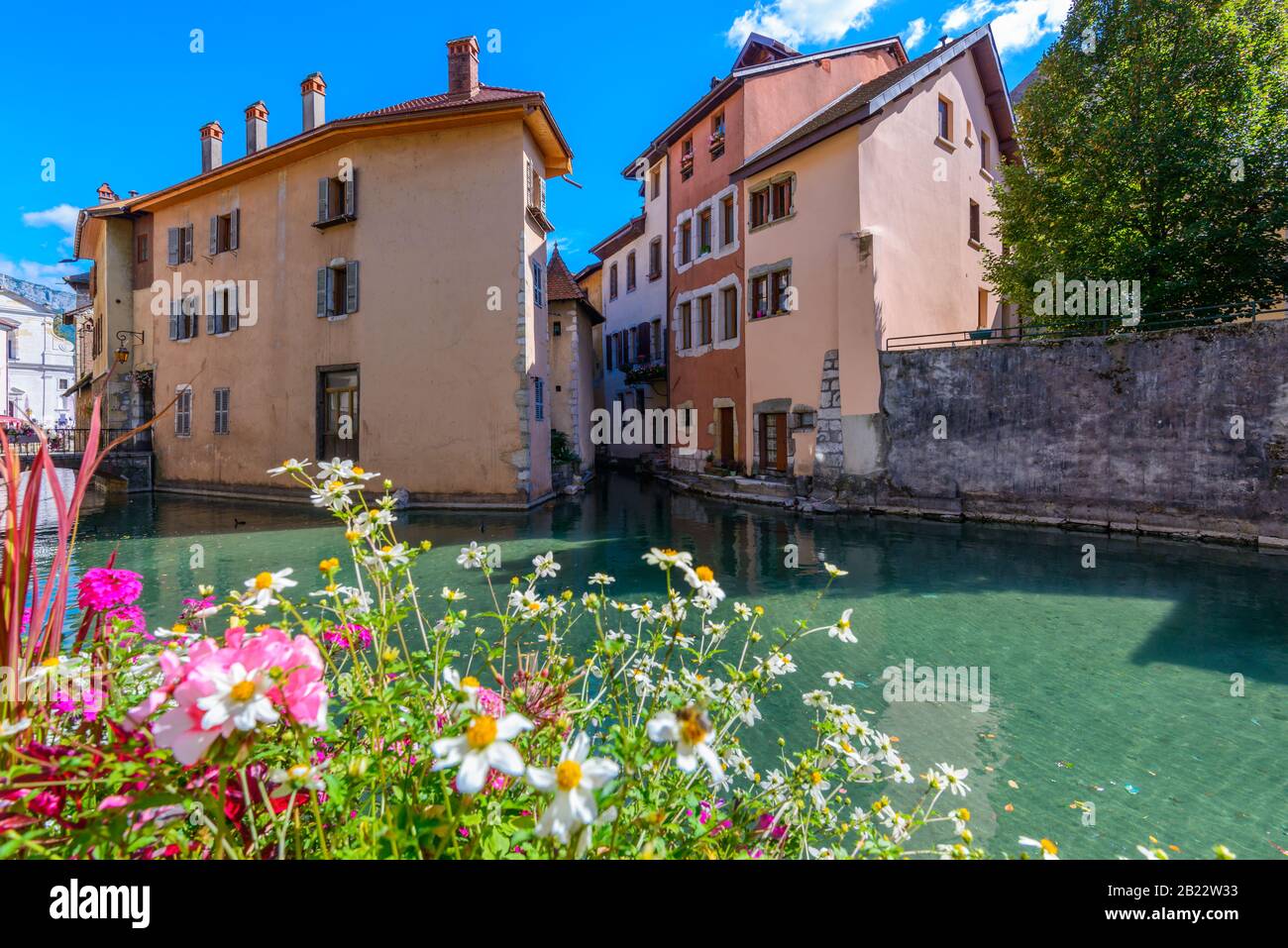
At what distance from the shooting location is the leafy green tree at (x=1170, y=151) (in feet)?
37.5

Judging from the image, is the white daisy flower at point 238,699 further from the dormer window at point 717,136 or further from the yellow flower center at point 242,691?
the dormer window at point 717,136

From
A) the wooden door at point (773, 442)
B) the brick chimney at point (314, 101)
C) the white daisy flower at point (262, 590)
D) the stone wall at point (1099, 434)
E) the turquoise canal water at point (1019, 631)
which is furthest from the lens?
the brick chimney at point (314, 101)

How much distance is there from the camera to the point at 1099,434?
457 inches

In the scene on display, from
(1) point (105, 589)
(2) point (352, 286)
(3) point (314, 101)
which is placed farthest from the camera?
(3) point (314, 101)

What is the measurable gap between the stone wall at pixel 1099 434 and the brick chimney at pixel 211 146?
2169 centimetres

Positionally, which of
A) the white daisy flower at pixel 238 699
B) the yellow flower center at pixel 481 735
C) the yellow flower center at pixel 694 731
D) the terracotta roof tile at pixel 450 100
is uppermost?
the terracotta roof tile at pixel 450 100

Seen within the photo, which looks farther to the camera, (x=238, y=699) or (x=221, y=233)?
(x=221, y=233)

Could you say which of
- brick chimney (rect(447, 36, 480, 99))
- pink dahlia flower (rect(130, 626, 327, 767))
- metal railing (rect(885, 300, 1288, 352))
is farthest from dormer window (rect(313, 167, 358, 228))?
pink dahlia flower (rect(130, 626, 327, 767))

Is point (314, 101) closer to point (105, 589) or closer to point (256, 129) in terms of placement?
point (256, 129)

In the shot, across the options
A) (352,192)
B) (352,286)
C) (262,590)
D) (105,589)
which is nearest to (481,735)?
(262,590)

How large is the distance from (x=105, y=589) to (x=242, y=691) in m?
1.22

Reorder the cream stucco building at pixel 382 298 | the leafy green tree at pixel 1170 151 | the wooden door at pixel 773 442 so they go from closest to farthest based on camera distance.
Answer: the leafy green tree at pixel 1170 151
the cream stucco building at pixel 382 298
the wooden door at pixel 773 442

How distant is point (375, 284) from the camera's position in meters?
15.3

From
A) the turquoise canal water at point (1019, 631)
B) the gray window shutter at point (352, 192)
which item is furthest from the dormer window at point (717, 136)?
the turquoise canal water at point (1019, 631)
